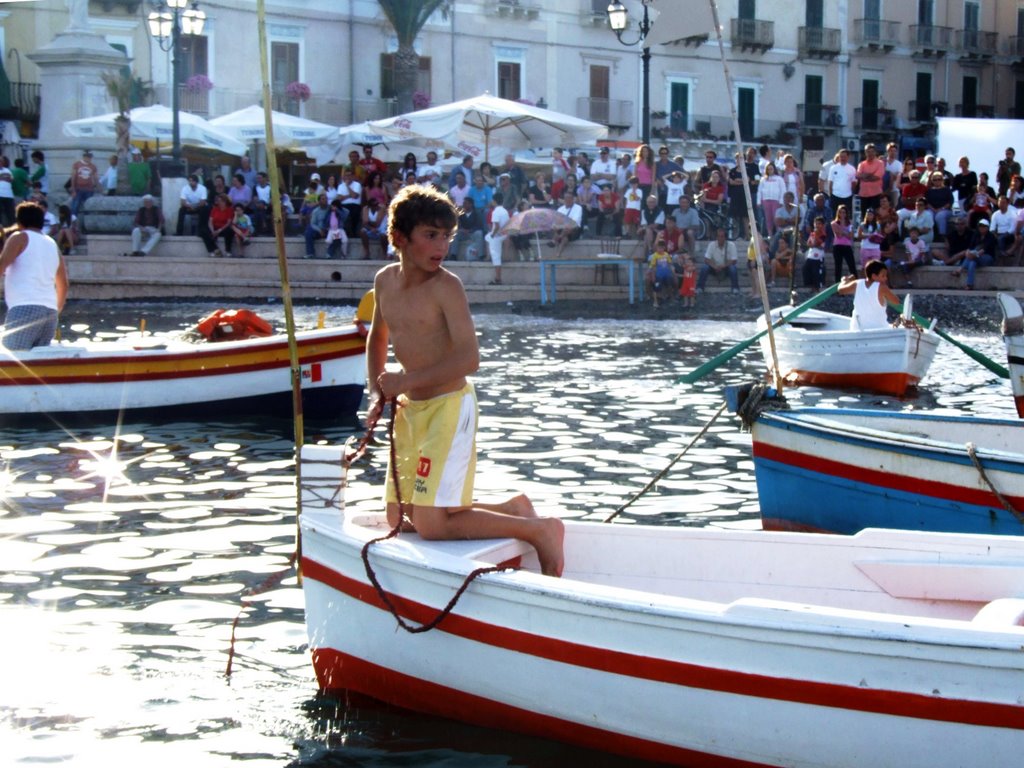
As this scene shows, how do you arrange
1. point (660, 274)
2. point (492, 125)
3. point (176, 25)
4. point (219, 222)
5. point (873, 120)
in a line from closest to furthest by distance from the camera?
1. point (660, 274)
2. point (176, 25)
3. point (219, 222)
4. point (492, 125)
5. point (873, 120)

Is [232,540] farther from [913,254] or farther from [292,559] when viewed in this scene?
[913,254]

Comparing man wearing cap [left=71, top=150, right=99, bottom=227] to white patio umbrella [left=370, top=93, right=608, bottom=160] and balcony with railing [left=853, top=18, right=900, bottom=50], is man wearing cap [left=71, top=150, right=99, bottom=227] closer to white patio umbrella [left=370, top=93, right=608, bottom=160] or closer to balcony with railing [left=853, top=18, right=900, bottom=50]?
white patio umbrella [left=370, top=93, right=608, bottom=160]

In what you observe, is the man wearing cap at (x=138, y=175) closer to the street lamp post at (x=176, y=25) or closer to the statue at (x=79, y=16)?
the street lamp post at (x=176, y=25)

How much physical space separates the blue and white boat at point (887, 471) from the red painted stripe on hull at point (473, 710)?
2.92 meters

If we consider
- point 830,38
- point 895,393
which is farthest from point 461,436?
point 830,38

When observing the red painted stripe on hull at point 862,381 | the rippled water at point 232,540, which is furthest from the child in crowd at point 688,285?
the red painted stripe on hull at point 862,381

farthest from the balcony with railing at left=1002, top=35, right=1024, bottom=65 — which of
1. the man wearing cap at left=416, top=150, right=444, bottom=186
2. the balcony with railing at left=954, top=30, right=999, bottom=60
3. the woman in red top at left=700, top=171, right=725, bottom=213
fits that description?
the man wearing cap at left=416, top=150, right=444, bottom=186

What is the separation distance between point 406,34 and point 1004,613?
36.5 metres

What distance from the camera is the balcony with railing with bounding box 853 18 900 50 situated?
49.9 meters

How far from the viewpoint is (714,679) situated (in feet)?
14.8

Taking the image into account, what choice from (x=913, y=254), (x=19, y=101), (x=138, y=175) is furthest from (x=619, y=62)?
(x=913, y=254)

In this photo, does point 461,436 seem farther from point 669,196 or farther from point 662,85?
point 662,85

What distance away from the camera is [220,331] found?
12984 mm

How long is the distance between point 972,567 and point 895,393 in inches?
365
